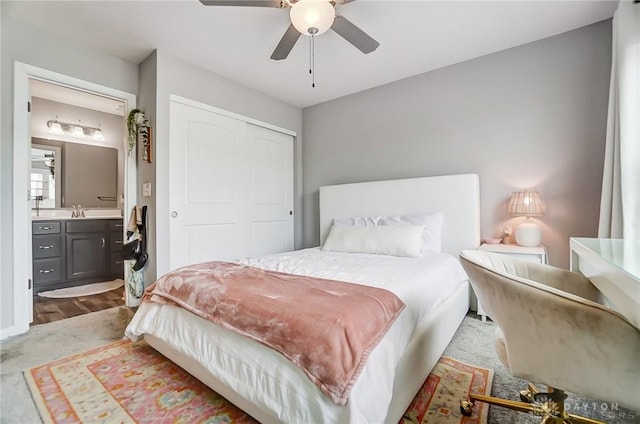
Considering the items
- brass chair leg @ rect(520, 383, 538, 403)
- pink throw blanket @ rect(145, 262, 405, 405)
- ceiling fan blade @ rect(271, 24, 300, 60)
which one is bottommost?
brass chair leg @ rect(520, 383, 538, 403)

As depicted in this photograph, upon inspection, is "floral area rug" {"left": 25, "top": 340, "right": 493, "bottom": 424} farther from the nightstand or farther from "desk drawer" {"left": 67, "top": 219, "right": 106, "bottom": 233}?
"desk drawer" {"left": 67, "top": 219, "right": 106, "bottom": 233}

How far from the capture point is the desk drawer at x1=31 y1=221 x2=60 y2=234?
3535 mm

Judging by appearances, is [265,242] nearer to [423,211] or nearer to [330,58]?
[423,211]

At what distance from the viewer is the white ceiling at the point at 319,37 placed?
2.17m

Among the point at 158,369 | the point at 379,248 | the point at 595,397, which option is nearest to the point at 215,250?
the point at 158,369

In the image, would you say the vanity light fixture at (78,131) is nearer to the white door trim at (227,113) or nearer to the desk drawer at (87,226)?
the desk drawer at (87,226)

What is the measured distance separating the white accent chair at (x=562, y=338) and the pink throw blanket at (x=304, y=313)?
44 cm

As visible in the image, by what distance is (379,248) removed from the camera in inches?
104

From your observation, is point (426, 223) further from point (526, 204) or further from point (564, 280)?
point (564, 280)

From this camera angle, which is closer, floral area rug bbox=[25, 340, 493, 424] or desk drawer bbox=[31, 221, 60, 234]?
floral area rug bbox=[25, 340, 493, 424]

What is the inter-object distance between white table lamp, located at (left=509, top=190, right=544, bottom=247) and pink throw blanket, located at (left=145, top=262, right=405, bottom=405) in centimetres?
187

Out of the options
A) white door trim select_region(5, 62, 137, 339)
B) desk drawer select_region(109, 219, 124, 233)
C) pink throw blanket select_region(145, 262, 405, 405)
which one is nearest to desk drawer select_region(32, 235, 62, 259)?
desk drawer select_region(109, 219, 124, 233)

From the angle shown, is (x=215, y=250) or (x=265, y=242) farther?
(x=265, y=242)

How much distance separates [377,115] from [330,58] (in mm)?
1018
